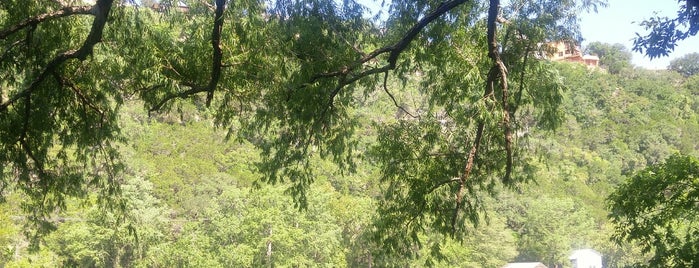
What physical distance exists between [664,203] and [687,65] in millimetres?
68299

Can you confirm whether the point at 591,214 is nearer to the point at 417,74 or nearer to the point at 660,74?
the point at 660,74

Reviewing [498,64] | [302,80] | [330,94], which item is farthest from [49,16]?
[498,64]

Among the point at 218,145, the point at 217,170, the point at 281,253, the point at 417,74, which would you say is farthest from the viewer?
the point at 218,145

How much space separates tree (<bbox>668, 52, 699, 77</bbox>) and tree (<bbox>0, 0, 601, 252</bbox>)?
6983 cm

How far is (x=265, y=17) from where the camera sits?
470cm

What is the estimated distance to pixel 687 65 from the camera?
68125 millimetres

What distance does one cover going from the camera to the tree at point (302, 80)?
4449 millimetres

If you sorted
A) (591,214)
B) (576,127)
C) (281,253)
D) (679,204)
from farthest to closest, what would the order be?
(576,127), (591,214), (281,253), (679,204)

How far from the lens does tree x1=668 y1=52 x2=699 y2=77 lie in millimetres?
68000

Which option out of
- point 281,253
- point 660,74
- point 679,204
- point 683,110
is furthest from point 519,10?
point 660,74

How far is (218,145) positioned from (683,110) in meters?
39.4

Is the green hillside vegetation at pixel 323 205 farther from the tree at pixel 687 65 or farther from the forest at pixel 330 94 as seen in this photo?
the tree at pixel 687 65

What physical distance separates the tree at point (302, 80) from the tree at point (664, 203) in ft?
7.87

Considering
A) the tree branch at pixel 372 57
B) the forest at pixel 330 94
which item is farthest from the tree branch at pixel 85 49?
the tree branch at pixel 372 57
